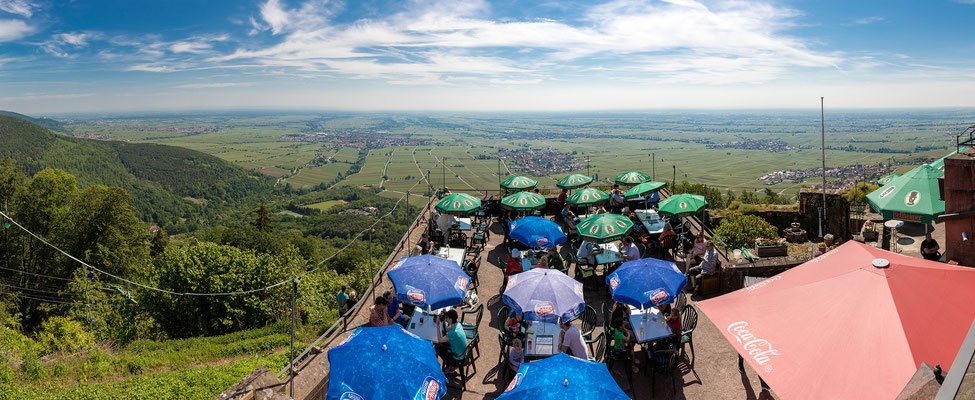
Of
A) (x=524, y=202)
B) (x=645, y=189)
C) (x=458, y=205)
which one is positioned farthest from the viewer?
(x=645, y=189)

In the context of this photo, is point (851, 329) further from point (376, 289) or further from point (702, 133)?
point (702, 133)

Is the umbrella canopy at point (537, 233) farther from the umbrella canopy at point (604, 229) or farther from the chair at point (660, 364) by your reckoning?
the chair at point (660, 364)

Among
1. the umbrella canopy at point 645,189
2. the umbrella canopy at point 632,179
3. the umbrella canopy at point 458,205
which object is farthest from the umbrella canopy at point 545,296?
the umbrella canopy at point 632,179

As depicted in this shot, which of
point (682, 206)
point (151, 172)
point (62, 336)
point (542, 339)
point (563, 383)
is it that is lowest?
point (62, 336)

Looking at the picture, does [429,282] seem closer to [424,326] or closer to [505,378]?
[424,326]

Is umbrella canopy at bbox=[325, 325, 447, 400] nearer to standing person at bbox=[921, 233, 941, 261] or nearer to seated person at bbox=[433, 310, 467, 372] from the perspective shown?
seated person at bbox=[433, 310, 467, 372]

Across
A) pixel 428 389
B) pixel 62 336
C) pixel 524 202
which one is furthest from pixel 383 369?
pixel 62 336

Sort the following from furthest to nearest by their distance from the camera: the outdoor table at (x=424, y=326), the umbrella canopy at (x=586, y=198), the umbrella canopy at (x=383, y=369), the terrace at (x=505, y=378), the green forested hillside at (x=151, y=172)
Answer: the green forested hillside at (x=151, y=172)
the umbrella canopy at (x=586, y=198)
the outdoor table at (x=424, y=326)
the terrace at (x=505, y=378)
the umbrella canopy at (x=383, y=369)
